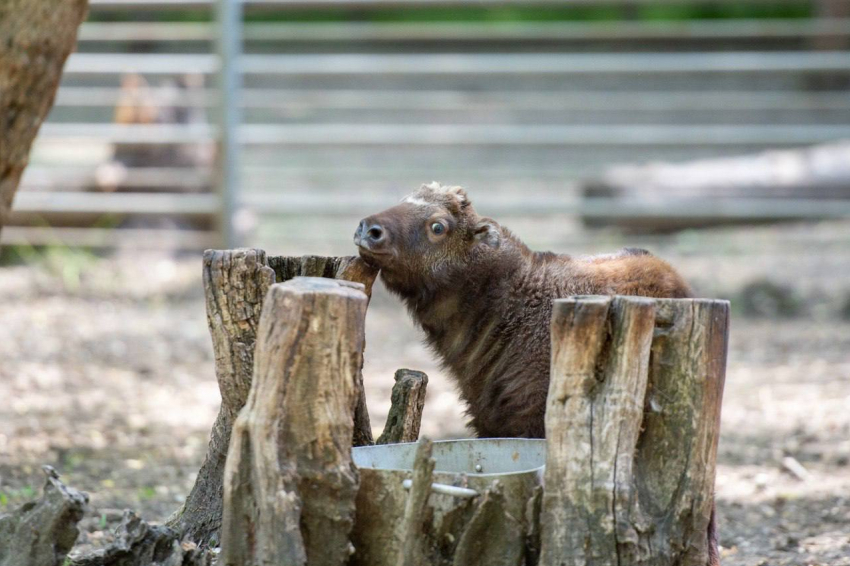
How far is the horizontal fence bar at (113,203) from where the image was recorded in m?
10.4

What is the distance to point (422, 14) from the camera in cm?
1920

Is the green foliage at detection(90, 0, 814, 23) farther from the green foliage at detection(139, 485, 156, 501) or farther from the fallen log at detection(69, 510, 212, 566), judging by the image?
the fallen log at detection(69, 510, 212, 566)

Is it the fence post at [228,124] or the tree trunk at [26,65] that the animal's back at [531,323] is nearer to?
the tree trunk at [26,65]

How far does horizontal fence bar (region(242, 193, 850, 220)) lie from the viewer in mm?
10422

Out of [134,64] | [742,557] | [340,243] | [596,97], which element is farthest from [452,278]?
[596,97]

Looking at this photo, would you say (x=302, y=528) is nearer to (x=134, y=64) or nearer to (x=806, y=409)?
(x=806, y=409)

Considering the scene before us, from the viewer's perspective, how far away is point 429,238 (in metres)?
4.29

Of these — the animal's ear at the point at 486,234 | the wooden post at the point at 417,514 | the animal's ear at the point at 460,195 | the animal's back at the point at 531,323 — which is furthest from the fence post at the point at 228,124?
Result: the wooden post at the point at 417,514

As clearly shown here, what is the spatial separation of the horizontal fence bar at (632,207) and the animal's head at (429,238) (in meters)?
5.90

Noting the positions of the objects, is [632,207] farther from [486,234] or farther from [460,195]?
[486,234]

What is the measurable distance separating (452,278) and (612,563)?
1770 millimetres

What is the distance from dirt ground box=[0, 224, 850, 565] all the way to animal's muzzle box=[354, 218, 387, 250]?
0.68 m

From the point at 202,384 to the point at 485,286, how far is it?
11.2 feet

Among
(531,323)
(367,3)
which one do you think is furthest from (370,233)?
(367,3)
